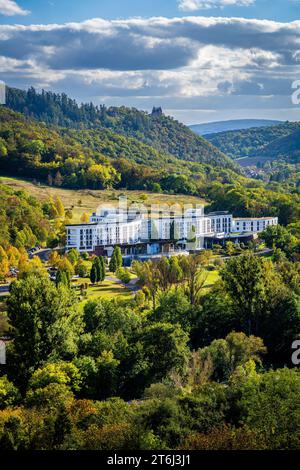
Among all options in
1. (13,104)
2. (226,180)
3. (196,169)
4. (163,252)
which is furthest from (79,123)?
(163,252)

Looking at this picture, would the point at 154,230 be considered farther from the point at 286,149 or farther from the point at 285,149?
the point at 285,149

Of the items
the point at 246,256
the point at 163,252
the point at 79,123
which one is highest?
the point at 79,123

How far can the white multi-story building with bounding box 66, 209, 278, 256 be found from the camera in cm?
5066

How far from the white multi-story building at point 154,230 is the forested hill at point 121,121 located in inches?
3093

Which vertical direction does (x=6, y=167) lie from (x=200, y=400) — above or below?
above

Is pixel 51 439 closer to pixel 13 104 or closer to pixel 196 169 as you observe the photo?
pixel 196 169

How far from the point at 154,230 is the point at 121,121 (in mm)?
105914

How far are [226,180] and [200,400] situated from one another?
80.3 m

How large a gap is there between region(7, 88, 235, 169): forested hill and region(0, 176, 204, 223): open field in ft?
215

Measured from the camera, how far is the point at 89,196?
235 ft

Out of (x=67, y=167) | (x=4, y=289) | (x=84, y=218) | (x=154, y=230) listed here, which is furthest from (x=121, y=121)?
(x=4, y=289)

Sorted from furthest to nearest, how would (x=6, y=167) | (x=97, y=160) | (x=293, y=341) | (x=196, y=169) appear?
(x=196, y=169), (x=97, y=160), (x=6, y=167), (x=293, y=341)
